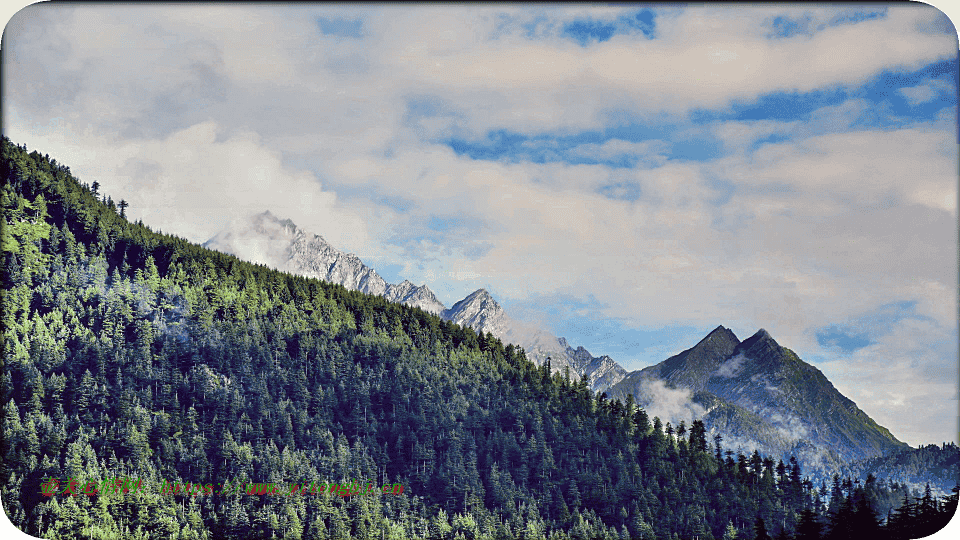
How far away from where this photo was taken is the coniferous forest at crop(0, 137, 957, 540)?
107m

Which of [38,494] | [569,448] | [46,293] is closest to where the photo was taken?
[38,494]

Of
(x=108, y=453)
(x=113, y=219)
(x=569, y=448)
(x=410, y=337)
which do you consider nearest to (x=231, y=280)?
(x=113, y=219)

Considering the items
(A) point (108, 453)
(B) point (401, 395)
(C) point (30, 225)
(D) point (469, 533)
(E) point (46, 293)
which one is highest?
(C) point (30, 225)

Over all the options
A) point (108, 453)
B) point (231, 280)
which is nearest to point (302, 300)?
point (231, 280)

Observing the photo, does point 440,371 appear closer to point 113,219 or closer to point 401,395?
point 401,395

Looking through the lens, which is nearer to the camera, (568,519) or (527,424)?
(568,519)

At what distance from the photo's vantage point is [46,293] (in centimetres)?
12506

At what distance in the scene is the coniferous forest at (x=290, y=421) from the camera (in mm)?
106625

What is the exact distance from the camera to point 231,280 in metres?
158

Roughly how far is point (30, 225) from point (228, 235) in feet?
116

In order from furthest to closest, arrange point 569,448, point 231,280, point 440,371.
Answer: point 231,280
point 440,371
point 569,448

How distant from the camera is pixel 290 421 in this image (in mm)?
129875

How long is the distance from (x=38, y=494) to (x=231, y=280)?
2915 inches

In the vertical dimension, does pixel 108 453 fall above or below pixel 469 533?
above
